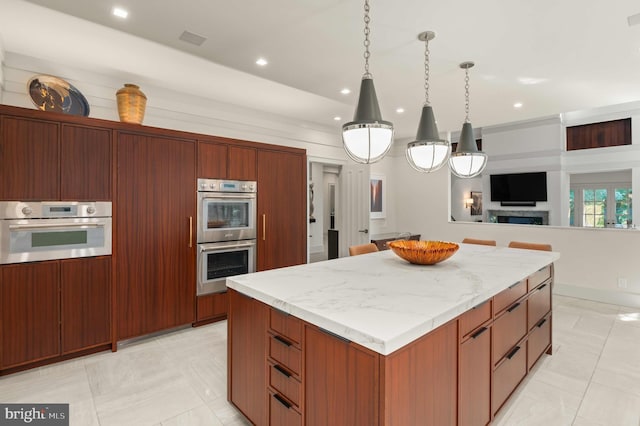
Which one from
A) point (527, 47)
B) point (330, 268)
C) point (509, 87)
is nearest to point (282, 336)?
point (330, 268)

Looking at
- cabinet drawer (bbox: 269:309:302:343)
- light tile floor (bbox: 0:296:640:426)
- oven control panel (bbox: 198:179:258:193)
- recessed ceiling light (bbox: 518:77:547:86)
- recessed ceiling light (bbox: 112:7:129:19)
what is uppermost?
recessed ceiling light (bbox: 518:77:547:86)

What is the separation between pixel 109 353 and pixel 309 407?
2.41m

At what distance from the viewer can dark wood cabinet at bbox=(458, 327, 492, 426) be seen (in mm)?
1560

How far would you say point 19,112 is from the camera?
2453mm

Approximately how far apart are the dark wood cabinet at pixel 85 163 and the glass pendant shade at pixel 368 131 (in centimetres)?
219

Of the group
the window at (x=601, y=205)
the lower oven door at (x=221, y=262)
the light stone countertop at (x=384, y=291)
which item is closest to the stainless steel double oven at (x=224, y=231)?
the lower oven door at (x=221, y=262)

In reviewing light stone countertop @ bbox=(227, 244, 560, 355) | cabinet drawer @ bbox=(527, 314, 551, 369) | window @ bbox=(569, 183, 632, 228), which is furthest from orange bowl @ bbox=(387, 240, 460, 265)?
window @ bbox=(569, 183, 632, 228)

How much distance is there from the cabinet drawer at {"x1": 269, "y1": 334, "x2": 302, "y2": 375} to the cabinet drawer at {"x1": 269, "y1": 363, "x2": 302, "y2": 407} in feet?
0.11

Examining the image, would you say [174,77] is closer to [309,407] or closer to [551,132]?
[309,407]

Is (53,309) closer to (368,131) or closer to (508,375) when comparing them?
(368,131)

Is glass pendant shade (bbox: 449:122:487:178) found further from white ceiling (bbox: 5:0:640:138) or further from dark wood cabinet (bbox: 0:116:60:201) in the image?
dark wood cabinet (bbox: 0:116:60:201)

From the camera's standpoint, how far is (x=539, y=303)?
2.58 m

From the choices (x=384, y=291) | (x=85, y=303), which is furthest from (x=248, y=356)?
(x=85, y=303)

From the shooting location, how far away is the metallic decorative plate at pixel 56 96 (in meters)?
2.89
